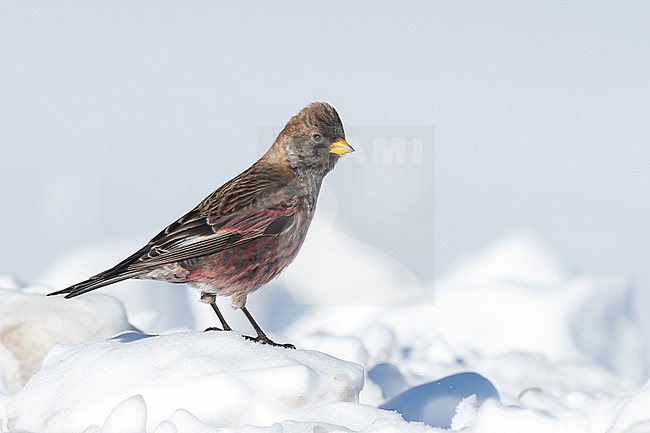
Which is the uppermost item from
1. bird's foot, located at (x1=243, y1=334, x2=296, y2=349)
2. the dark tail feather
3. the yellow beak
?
the yellow beak

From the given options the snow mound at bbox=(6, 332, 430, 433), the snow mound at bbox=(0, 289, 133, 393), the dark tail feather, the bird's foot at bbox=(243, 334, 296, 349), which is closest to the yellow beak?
the bird's foot at bbox=(243, 334, 296, 349)

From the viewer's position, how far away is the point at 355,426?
5.57 metres

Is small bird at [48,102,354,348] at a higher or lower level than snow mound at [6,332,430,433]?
higher

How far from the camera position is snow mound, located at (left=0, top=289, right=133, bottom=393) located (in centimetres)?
783

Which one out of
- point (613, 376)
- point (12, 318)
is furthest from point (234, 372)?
point (613, 376)

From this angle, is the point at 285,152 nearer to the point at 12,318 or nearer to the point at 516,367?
the point at 12,318

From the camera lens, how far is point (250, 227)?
677cm

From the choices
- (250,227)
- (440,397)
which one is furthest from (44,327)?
(440,397)

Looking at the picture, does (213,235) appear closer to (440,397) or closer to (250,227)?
(250,227)

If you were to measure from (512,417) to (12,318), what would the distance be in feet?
14.1

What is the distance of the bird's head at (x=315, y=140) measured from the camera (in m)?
7.18

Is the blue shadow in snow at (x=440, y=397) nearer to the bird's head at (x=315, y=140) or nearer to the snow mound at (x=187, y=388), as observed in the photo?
the snow mound at (x=187, y=388)

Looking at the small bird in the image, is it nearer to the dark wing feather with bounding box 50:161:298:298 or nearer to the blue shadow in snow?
the dark wing feather with bounding box 50:161:298:298

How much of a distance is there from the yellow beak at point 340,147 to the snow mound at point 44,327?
2.31 m
